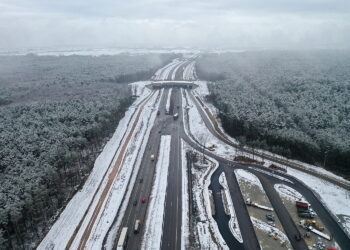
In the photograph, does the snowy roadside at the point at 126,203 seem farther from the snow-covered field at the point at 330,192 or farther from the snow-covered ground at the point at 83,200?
the snow-covered field at the point at 330,192

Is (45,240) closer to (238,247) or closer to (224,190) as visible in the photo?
(238,247)

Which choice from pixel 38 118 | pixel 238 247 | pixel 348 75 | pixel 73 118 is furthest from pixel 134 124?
pixel 348 75

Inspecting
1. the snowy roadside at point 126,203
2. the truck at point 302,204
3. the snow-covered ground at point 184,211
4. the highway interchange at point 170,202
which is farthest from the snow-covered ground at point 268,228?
the snowy roadside at point 126,203

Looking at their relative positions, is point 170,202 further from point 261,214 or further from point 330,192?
point 330,192

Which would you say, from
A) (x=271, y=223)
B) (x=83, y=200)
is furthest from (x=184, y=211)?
(x=83, y=200)

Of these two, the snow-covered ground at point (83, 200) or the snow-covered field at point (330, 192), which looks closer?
the snow-covered ground at point (83, 200)

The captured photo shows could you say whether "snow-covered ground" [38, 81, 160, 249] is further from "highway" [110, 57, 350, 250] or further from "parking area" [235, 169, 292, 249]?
"parking area" [235, 169, 292, 249]
